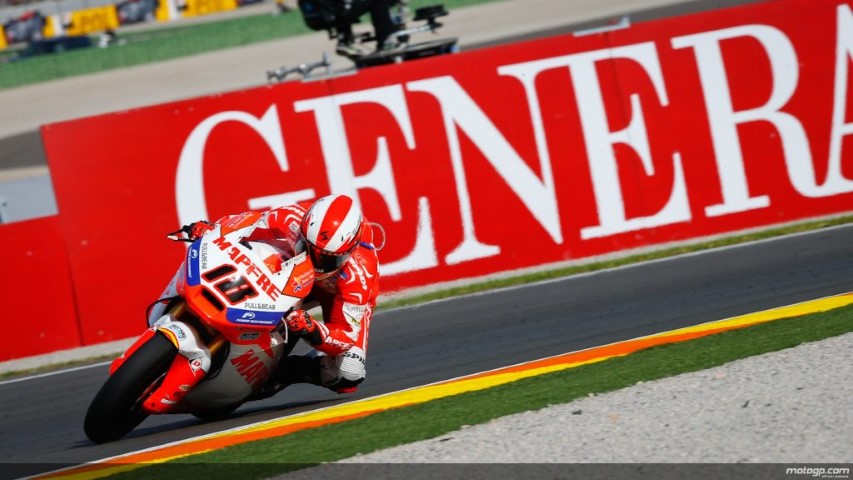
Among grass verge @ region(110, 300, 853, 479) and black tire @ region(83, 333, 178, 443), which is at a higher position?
black tire @ region(83, 333, 178, 443)

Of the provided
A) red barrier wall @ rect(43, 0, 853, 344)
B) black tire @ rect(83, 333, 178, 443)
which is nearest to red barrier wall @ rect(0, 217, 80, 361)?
red barrier wall @ rect(43, 0, 853, 344)

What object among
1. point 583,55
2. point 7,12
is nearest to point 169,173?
point 583,55

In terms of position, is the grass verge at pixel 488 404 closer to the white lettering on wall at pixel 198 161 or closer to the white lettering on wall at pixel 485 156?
the white lettering on wall at pixel 485 156

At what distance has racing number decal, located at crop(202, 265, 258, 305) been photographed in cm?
609

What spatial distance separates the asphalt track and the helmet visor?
1116mm

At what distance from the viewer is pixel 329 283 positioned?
21.8 ft

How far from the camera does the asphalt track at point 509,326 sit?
712 cm

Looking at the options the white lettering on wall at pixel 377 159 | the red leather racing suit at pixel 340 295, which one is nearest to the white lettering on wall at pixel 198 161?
the white lettering on wall at pixel 377 159

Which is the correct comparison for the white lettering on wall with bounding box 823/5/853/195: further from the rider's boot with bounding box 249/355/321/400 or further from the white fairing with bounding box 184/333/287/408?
the white fairing with bounding box 184/333/287/408

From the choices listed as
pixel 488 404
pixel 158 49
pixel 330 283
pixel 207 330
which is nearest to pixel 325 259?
pixel 330 283

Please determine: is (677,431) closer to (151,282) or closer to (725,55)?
(151,282)

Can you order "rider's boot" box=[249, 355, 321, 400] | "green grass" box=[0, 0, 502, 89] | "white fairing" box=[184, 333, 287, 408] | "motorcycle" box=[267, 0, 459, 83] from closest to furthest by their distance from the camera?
"white fairing" box=[184, 333, 287, 408] → "rider's boot" box=[249, 355, 321, 400] → "motorcycle" box=[267, 0, 459, 83] → "green grass" box=[0, 0, 502, 89]

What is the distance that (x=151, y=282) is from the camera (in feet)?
34.7

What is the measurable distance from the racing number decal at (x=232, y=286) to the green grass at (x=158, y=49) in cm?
2459
